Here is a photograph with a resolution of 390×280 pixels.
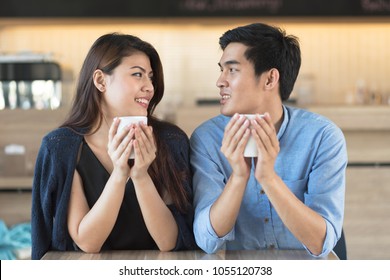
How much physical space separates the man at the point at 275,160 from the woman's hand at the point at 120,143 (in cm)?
19

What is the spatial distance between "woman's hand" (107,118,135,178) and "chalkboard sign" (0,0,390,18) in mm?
2773

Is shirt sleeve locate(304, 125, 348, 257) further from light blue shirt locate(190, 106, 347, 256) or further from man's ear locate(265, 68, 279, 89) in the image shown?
man's ear locate(265, 68, 279, 89)

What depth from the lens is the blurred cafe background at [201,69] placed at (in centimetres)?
326

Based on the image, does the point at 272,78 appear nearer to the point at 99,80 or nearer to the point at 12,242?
the point at 99,80

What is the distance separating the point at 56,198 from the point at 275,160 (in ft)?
1.42

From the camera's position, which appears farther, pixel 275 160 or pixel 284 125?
pixel 284 125

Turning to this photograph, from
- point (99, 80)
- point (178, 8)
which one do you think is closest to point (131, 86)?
point (99, 80)

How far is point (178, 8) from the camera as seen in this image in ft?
12.9

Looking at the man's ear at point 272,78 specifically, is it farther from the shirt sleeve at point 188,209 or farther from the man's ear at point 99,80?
the man's ear at point 99,80

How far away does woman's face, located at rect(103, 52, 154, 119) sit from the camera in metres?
1.38

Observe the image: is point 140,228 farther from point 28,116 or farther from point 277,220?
point 28,116

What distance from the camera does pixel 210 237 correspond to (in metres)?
1.27

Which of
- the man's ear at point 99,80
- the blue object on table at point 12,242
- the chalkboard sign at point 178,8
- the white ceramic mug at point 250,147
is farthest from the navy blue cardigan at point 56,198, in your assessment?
the chalkboard sign at point 178,8

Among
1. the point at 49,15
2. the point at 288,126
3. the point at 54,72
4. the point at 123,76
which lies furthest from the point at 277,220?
the point at 49,15
